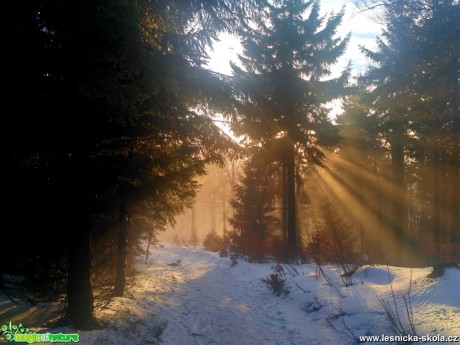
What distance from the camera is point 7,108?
5305 mm

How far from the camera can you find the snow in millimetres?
6379

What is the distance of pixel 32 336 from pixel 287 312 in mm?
6062

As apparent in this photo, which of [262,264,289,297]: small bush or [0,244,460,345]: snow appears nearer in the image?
[0,244,460,345]: snow

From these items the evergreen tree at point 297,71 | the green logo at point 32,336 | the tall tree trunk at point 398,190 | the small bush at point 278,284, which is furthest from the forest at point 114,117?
the tall tree trunk at point 398,190

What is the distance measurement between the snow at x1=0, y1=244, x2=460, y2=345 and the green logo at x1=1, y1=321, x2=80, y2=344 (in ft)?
0.71

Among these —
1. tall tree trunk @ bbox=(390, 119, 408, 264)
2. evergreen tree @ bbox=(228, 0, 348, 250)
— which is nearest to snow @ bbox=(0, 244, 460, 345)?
evergreen tree @ bbox=(228, 0, 348, 250)

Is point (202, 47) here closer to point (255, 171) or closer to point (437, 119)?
point (437, 119)

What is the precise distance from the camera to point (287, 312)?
913cm

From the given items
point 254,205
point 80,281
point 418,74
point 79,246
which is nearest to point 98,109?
point 79,246

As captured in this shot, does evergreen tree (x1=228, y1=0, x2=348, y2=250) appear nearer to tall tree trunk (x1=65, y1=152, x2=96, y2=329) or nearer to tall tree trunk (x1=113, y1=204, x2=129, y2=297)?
tall tree trunk (x1=113, y1=204, x2=129, y2=297)

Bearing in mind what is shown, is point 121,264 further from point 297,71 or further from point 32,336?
point 297,71

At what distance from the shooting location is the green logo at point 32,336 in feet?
17.7

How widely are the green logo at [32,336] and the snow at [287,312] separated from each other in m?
0.22

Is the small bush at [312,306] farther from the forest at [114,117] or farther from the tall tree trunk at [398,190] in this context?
the tall tree trunk at [398,190]
